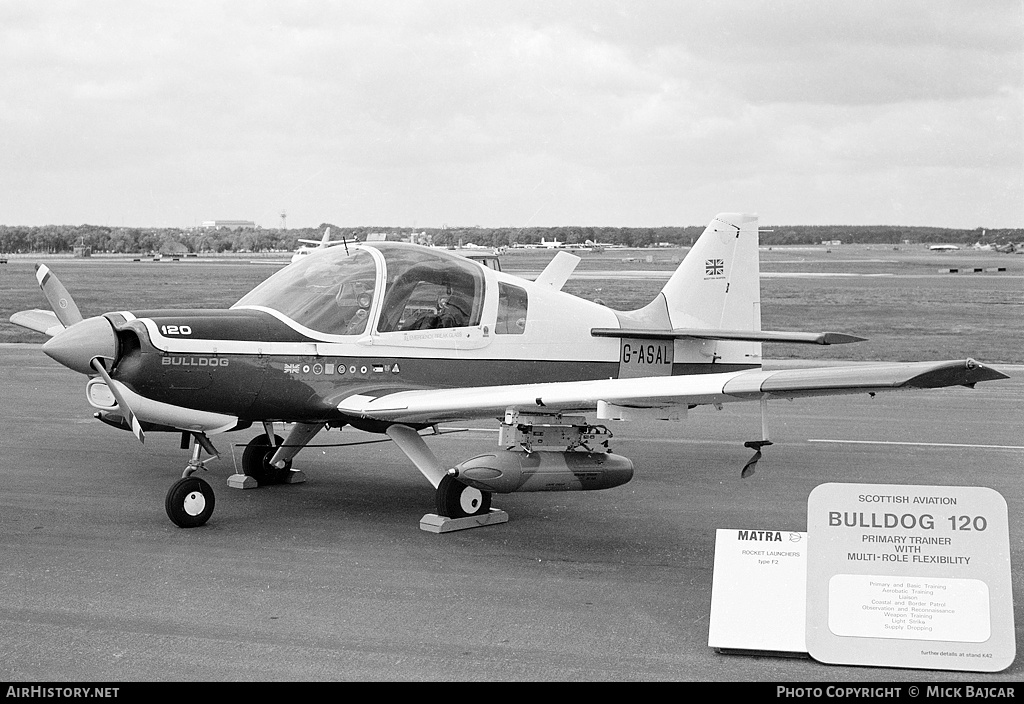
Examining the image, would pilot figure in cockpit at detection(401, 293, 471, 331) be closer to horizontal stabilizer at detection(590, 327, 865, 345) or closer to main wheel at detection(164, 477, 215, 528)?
horizontal stabilizer at detection(590, 327, 865, 345)

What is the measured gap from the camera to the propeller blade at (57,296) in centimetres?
888

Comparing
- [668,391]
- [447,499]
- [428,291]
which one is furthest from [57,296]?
[668,391]

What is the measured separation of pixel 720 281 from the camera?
35.6 feet

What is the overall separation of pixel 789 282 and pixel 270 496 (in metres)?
50.0

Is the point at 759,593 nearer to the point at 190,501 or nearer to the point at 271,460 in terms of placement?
the point at 190,501

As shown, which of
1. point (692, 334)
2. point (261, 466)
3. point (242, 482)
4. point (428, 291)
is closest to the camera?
point (428, 291)

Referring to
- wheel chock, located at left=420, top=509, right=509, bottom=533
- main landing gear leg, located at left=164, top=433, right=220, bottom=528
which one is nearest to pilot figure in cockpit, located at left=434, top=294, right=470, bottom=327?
wheel chock, located at left=420, top=509, right=509, bottom=533

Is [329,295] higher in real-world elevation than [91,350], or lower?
higher

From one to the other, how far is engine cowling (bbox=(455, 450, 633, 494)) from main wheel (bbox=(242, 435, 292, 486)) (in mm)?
2626

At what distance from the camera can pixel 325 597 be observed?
629 centimetres

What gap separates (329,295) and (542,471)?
2.26 meters
